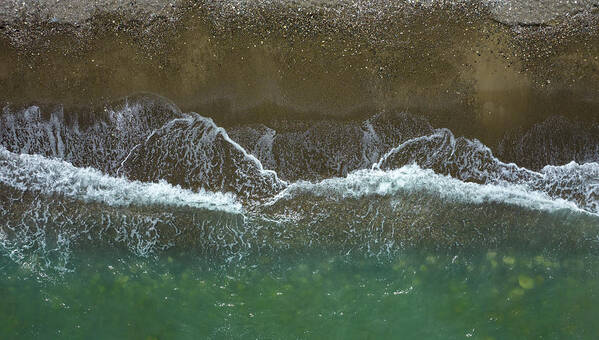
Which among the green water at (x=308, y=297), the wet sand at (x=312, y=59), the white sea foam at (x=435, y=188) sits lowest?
the green water at (x=308, y=297)

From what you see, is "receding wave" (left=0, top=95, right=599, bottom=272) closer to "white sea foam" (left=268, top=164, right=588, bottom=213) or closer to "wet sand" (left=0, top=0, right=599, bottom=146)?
"white sea foam" (left=268, top=164, right=588, bottom=213)

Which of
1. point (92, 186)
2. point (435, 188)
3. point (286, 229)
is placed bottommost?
point (286, 229)

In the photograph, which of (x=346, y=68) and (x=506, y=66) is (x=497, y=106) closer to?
(x=506, y=66)

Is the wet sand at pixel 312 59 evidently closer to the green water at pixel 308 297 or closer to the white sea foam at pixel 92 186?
the white sea foam at pixel 92 186

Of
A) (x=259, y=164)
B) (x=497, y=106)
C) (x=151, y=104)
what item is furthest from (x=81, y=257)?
(x=497, y=106)

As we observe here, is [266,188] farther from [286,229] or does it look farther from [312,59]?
[312,59]

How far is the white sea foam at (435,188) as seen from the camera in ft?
14.1

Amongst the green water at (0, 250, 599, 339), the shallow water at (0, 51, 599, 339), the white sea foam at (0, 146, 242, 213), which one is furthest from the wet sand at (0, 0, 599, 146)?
the green water at (0, 250, 599, 339)

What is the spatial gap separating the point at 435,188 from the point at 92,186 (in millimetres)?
3206

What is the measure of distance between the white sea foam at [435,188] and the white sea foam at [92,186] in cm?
113

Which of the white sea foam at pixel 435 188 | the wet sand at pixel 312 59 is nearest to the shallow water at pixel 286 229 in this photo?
the white sea foam at pixel 435 188

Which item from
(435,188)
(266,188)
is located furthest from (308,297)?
(435,188)

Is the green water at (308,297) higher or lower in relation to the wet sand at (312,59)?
lower

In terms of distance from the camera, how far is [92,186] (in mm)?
4359
